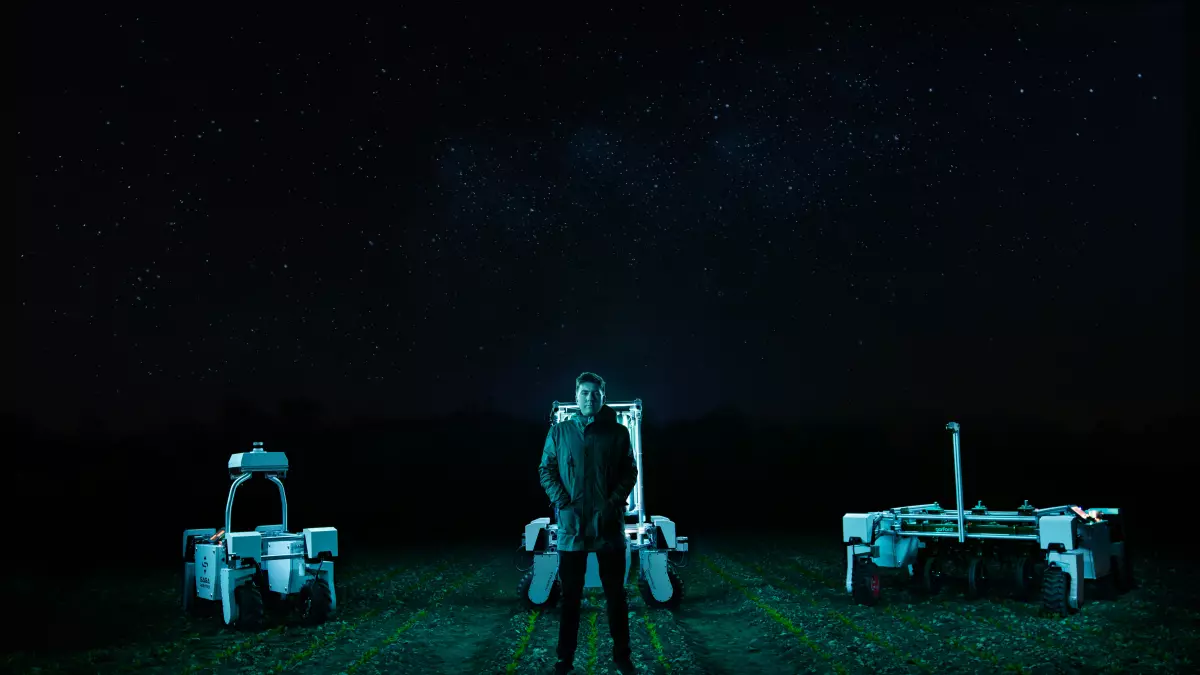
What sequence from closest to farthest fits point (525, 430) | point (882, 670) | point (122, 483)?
1. point (882, 670)
2. point (122, 483)
3. point (525, 430)

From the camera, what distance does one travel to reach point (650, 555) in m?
11.7

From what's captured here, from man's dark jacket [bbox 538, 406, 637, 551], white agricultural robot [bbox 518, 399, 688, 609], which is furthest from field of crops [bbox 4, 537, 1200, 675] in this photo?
man's dark jacket [bbox 538, 406, 637, 551]

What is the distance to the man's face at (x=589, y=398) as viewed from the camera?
675 centimetres

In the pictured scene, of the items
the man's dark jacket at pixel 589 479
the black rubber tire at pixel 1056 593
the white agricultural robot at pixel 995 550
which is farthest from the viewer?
the white agricultural robot at pixel 995 550

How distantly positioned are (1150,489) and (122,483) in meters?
47.8

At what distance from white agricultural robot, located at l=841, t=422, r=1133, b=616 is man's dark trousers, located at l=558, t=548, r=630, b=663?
17.9ft

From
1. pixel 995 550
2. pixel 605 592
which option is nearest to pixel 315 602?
pixel 605 592

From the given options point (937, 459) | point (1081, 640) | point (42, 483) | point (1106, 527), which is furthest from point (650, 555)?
point (937, 459)

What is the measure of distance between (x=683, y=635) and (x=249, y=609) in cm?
475

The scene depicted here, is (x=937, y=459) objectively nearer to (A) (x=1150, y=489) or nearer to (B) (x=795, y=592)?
(A) (x=1150, y=489)

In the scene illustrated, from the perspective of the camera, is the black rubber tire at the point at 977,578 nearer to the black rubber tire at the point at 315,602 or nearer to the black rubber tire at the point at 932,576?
the black rubber tire at the point at 932,576

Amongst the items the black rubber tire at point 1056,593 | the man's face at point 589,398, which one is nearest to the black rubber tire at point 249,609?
the man's face at point 589,398

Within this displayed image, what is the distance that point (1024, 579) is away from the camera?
11938mm

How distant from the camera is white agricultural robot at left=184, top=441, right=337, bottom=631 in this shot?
413 inches
